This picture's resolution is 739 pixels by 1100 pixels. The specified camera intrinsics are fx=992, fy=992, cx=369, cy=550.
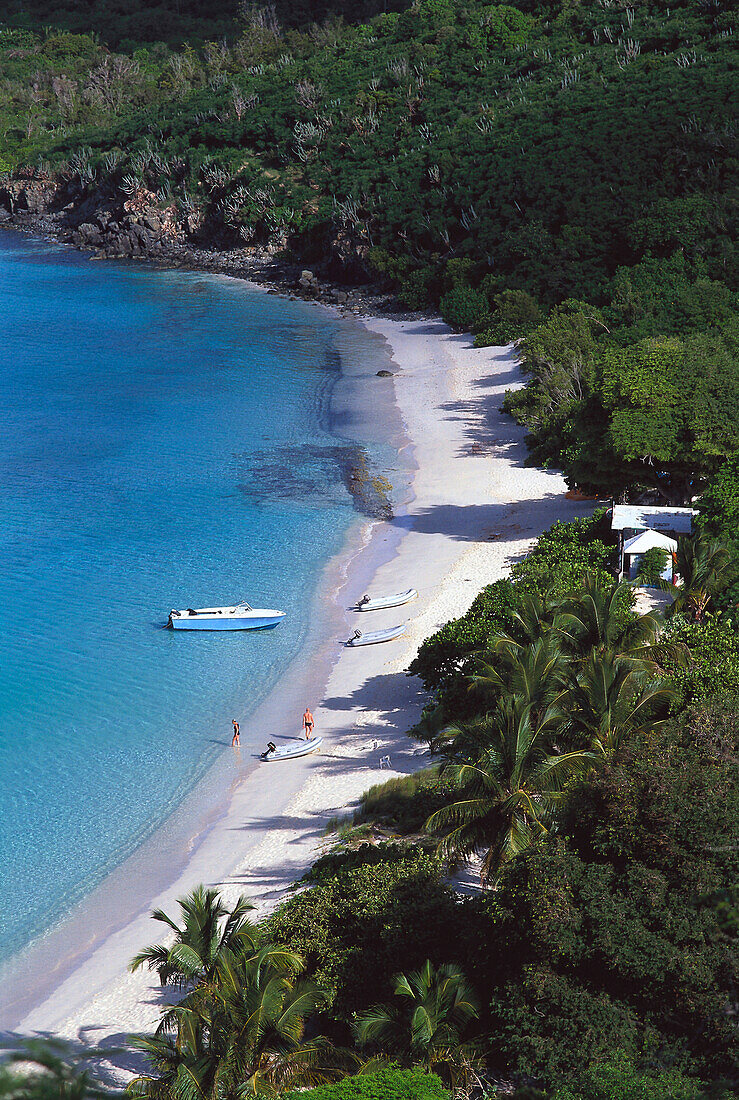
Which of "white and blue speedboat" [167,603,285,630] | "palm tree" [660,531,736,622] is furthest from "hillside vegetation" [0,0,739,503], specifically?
"white and blue speedboat" [167,603,285,630]

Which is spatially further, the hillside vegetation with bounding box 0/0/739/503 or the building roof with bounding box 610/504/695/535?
the hillside vegetation with bounding box 0/0/739/503

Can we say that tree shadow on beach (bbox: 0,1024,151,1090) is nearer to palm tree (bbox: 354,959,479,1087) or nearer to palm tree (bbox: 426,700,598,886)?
palm tree (bbox: 354,959,479,1087)

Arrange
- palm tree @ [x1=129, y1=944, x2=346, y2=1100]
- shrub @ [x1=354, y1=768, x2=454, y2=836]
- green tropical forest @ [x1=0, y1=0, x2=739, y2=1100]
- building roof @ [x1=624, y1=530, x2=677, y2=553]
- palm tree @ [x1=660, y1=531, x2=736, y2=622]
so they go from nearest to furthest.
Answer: green tropical forest @ [x1=0, y1=0, x2=739, y2=1100]
palm tree @ [x1=129, y1=944, x2=346, y2=1100]
shrub @ [x1=354, y1=768, x2=454, y2=836]
palm tree @ [x1=660, y1=531, x2=736, y2=622]
building roof @ [x1=624, y1=530, x2=677, y2=553]

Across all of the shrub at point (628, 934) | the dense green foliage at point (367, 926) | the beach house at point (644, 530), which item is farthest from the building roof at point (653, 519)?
the dense green foliage at point (367, 926)

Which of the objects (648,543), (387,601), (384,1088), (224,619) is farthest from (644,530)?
(384,1088)

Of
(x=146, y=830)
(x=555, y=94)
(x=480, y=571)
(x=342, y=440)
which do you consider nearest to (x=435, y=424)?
(x=342, y=440)

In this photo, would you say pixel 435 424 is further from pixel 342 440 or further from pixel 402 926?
pixel 402 926
